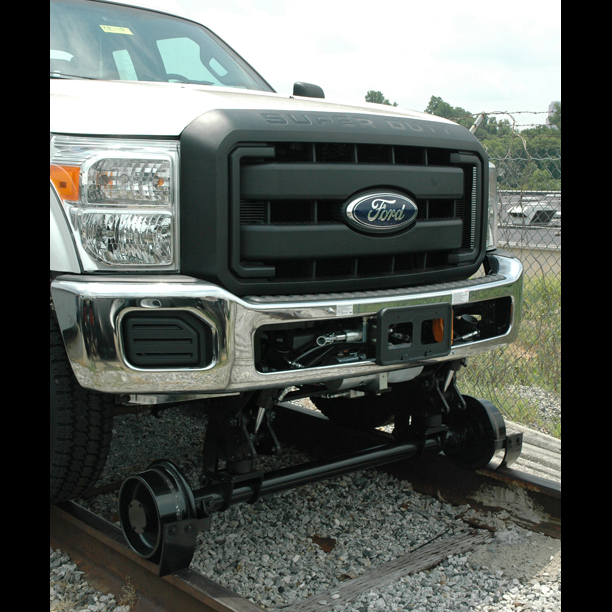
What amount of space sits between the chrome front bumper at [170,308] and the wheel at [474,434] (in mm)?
1347

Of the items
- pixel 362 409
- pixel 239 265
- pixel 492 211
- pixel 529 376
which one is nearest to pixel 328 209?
pixel 239 265

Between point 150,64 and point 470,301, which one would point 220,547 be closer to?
point 470,301

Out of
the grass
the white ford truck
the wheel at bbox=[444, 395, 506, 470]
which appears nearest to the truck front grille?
the white ford truck

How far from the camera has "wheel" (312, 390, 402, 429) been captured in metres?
3.76

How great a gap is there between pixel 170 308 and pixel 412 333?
0.94 m

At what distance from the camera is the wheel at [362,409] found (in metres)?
3.76

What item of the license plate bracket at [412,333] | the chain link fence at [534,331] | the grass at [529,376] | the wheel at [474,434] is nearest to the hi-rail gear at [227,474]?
the wheel at [474,434]

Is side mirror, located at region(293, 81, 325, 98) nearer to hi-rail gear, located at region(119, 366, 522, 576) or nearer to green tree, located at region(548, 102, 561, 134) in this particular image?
green tree, located at region(548, 102, 561, 134)

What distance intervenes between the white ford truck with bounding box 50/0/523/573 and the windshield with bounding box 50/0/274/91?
56cm

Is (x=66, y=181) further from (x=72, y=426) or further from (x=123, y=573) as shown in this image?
(x=123, y=573)

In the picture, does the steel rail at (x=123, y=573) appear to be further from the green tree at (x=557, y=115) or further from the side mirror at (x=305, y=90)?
the green tree at (x=557, y=115)

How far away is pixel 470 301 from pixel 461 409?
990mm

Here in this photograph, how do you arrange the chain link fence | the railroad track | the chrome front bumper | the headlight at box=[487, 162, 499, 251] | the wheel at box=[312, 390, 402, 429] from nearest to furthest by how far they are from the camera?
the chrome front bumper < the railroad track < the headlight at box=[487, 162, 499, 251] < the wheel at box=[312, 390, 402, 429] < the chain link fence

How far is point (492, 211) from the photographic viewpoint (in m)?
3.24
